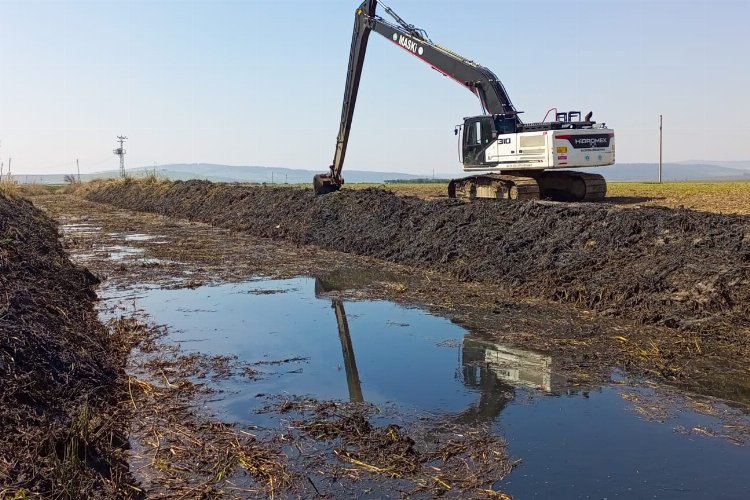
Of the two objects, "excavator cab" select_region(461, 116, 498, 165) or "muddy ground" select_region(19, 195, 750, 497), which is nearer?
"muddy ground" select_region(19, 195, 750, 497)

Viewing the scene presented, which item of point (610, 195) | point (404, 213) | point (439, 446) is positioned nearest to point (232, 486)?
point (439, 446)

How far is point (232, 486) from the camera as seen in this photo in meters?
3.94

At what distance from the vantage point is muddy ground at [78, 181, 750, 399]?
22.7ft

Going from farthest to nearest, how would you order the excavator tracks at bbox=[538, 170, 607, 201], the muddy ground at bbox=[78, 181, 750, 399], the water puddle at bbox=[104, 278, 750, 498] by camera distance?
the excavator tracks at bbox=[538, 170, 607, 201], the muddy ground at bbox=[78, 181, 750, 399], the water puddle at bbox=[104, 278, 750, 498]

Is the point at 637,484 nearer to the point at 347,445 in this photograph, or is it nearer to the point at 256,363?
the point at 347,445

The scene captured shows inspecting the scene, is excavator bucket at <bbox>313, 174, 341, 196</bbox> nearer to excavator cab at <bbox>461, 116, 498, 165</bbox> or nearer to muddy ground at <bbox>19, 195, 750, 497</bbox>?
excavator cab at <bbox>461, 116, 498, 165</bbox>

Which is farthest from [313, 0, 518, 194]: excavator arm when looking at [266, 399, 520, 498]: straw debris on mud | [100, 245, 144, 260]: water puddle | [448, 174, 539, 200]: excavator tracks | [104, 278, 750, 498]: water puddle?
[266, 399, 520, 498]: straw debris on mud

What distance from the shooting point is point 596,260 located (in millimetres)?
9625

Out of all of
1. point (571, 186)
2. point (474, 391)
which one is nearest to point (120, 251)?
point (474, 391)

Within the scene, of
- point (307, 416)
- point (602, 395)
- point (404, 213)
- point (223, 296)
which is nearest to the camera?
point (307, 416)

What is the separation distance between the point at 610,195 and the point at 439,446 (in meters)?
19.8

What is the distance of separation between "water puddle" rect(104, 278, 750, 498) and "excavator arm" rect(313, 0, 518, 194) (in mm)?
10277

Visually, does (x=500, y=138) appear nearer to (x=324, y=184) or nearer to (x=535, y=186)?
(x=535, y=186)

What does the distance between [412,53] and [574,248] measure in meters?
10.5
